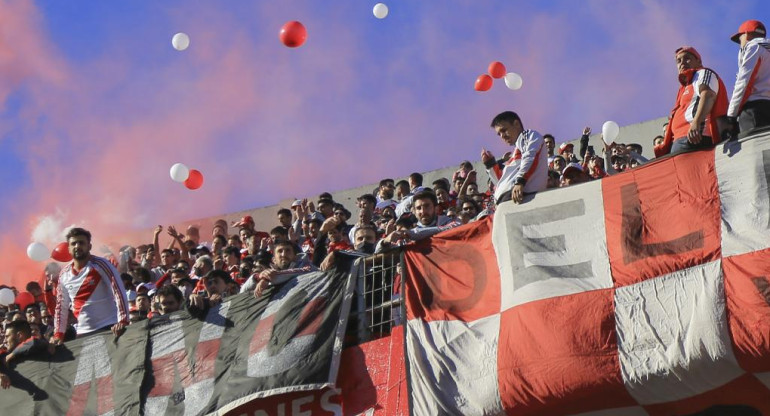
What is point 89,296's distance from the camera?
1214 centimetres

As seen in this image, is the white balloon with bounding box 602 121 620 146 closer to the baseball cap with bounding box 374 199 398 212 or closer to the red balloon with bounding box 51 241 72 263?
the baseball cap with bounding box 374 199 398 212

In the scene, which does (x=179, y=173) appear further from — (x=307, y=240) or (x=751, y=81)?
(x=751, y=81)

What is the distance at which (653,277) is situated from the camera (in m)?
8.46

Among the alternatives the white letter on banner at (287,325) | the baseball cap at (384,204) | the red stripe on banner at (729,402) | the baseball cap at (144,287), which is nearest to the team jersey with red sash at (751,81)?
the red stripe on banner at (729,402)

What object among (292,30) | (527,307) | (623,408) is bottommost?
(623,408)

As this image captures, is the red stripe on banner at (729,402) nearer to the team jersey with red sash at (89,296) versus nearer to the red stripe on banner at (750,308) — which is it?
the red stripe on banner at (750,308)

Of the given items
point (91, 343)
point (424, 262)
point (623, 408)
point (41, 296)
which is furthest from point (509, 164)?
point (41, 296)

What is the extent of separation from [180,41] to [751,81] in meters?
10.1

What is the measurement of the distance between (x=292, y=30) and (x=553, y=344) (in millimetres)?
7672

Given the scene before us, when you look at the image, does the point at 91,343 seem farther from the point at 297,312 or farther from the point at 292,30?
the point at 292,30

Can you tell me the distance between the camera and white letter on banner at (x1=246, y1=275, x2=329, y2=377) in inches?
401

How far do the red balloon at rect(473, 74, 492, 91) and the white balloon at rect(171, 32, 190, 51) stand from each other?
14.2 ft

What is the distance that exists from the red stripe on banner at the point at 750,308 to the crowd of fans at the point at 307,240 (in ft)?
3.72

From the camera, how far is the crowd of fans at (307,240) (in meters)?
9.63
